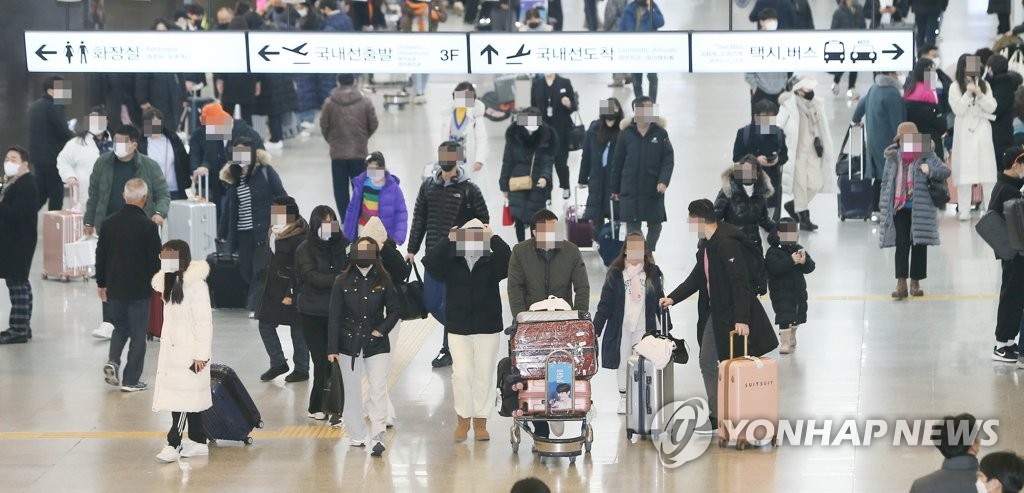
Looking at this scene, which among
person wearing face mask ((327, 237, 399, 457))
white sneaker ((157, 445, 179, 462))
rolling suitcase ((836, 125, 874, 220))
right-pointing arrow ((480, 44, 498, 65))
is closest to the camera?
person wearing face mask ((327, 237, 399, 457))

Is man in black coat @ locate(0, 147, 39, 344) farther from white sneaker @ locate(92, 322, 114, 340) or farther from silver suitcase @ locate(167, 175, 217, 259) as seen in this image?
silver suitcase @ locate(167, 175, 217, 259)

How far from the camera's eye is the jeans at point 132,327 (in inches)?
482

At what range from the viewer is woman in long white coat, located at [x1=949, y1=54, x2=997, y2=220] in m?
17.3

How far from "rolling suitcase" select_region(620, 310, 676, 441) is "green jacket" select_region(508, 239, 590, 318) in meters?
0.53

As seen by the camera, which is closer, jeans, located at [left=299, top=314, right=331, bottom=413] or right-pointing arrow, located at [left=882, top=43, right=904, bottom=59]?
jeans, located at [left=299, top=314, right=331, bottom=413]

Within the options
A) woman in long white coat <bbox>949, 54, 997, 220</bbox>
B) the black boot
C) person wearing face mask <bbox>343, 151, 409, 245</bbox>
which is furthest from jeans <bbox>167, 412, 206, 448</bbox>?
woman in long white coat <bbox>949, 54, 997, 220</bbox>

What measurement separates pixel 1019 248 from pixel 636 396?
133 inches

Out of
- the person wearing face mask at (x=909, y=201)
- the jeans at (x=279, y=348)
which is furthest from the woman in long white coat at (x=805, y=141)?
the jeans at (x=279, y=348)

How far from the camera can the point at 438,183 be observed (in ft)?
41.0

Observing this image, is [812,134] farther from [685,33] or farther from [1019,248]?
[1019,248]

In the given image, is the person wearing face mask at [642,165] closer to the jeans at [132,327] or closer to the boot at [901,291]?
the boot at [901,291]

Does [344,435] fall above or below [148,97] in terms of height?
below

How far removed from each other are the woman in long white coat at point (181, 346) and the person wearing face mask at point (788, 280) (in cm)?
440

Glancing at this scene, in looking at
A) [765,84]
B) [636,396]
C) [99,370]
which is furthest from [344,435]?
[765,84]
